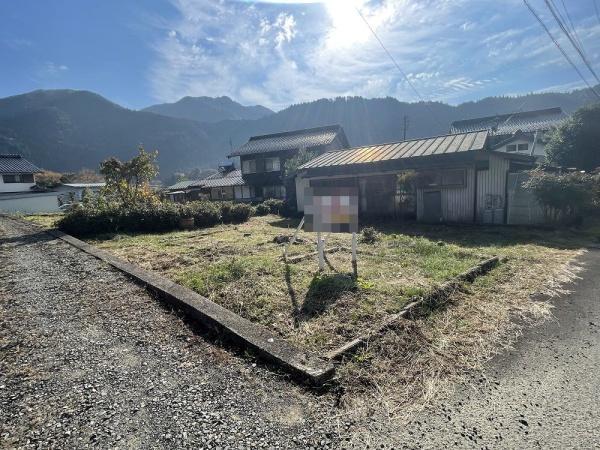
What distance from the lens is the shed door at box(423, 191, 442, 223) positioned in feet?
35.9

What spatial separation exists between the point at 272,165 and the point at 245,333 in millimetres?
25591

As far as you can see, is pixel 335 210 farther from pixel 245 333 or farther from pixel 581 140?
pixel 581 140

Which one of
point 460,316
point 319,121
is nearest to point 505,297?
point 460,316

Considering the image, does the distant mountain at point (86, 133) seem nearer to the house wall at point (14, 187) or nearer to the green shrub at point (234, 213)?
the house wall at point (14, 187)

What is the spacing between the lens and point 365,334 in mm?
2957

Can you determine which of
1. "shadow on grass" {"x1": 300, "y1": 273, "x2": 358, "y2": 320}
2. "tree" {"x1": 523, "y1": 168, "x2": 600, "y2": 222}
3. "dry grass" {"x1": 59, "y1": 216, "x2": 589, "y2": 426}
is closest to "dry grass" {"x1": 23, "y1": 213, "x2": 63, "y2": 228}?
"dry grass" {"x1": 59, "y1": 216, "x2": 589, "y2": 426}

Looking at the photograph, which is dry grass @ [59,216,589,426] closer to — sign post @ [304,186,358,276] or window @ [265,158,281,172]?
sign post @ [304,186,358,276]

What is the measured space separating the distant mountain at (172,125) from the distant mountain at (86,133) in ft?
0.52

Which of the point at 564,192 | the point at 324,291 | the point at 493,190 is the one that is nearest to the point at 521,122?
the point at 493,190

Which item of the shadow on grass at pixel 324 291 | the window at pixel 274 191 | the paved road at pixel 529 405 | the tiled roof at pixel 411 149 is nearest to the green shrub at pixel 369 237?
the shadow on grass at pixel 324 291

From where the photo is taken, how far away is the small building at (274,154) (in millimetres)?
26422

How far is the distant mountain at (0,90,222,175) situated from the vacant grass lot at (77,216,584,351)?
71264mm

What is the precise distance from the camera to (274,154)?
89.9 feet

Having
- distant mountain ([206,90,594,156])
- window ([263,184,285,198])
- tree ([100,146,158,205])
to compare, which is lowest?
window ([263,184,285,198])
